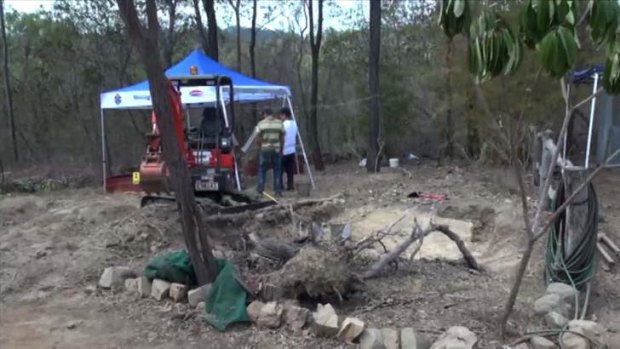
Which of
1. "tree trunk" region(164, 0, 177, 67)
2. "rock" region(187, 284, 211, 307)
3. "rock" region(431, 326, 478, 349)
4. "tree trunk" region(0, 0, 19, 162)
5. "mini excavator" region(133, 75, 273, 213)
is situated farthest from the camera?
"tree trunk" region(164, 0, 177, 67)

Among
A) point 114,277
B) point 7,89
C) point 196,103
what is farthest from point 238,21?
point 114,277

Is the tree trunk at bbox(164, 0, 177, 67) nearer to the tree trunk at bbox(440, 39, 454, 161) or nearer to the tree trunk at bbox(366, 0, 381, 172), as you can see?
the tree trunk at bbox(366, 0, 381, 172)

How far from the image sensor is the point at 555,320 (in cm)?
530

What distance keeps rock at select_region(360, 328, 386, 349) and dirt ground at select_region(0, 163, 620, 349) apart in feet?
0.90

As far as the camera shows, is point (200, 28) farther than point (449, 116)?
Yes

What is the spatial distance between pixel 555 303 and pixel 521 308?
0.30 metres

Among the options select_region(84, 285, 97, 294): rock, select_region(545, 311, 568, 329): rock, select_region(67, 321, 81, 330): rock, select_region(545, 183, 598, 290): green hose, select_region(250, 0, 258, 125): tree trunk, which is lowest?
select_region(67, 321, 81, 330): rock

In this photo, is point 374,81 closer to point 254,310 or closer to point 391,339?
point 254,310

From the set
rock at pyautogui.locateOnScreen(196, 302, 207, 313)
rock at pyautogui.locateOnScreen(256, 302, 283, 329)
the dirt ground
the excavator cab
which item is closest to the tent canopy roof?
the excavator cab

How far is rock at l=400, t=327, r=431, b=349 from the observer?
4.83m

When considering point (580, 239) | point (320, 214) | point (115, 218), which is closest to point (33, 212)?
point (115, 218)

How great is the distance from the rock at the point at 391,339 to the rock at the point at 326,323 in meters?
0.35

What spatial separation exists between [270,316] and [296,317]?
21 centimetres

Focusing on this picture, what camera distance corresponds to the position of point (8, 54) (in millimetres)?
23062
